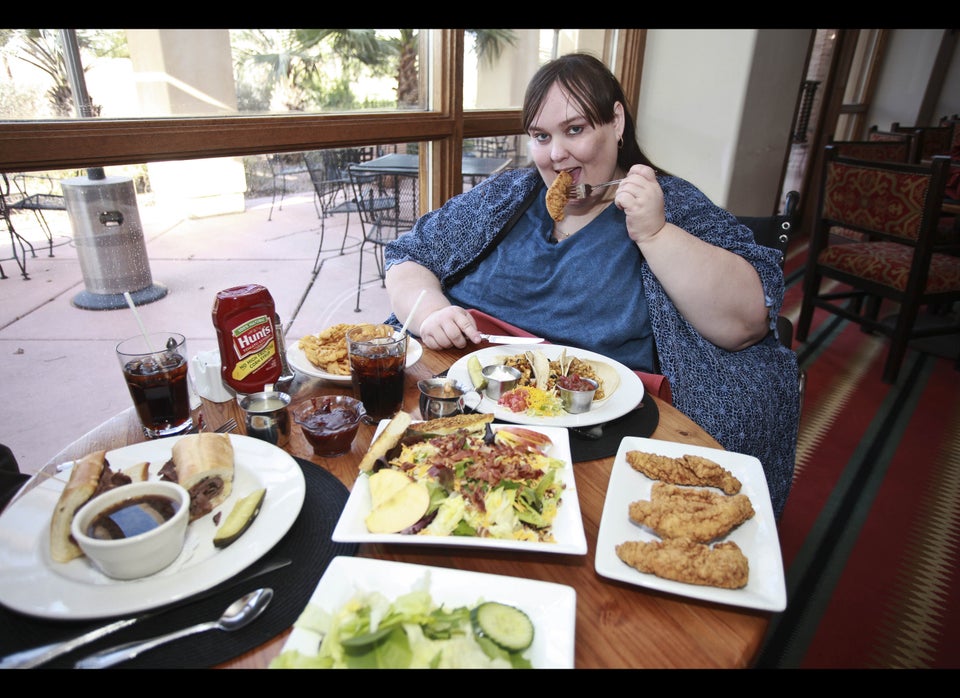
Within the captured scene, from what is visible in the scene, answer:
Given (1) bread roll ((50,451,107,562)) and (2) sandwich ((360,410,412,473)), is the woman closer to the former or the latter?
(2) sandwich ((360,410,412,473))

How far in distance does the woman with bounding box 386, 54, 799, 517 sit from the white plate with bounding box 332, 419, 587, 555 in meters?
0.64

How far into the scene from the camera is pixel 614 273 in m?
1.60

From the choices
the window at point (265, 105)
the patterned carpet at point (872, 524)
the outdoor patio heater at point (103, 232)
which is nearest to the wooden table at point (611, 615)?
the patterned carpet at point (872, 524)

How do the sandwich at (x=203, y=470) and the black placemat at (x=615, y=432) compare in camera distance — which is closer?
the sandwich at (x=203, y=470)

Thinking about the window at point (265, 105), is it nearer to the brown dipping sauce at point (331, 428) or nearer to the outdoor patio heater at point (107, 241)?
the outdoor patio heater at point (107, 241)

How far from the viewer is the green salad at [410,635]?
571mm

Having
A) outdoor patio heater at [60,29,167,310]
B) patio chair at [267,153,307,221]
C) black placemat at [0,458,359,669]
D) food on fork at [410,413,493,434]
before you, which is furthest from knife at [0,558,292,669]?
patio chair at [267,153,307,221]

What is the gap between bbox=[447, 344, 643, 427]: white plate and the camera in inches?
42.3

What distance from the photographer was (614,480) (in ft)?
2.92

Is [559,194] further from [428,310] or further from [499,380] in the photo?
[499,380]

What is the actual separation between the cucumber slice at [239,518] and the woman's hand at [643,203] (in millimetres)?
1028

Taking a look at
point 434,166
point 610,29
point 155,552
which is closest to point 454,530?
point 155,552

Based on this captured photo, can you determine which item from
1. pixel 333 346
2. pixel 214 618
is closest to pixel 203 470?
pixel 214 618
